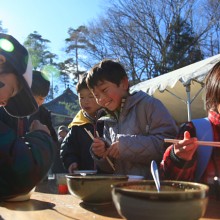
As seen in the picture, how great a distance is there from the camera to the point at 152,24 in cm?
1477

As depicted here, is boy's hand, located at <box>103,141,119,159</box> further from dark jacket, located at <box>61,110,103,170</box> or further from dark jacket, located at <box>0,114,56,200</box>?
dark jacket, located at <box>61,110,103,170</box>

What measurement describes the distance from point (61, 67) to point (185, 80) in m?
18.7

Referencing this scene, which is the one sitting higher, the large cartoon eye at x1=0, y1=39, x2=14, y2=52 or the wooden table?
the large cartoon eye at x1=0, y1=39, x2=14, y2=52

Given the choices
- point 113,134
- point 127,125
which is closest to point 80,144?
point 113,134

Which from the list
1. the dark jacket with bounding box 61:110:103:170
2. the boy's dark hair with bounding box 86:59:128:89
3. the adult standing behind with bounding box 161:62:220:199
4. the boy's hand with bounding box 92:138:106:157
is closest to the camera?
the adult standing behind with bounding box 161:62:220:199

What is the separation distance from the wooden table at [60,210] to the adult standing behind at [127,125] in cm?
36

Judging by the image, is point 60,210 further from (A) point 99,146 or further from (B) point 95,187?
(A) point 99,146

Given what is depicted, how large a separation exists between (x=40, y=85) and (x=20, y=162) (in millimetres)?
1553

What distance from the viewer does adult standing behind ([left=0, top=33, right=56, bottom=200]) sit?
2.56 feet

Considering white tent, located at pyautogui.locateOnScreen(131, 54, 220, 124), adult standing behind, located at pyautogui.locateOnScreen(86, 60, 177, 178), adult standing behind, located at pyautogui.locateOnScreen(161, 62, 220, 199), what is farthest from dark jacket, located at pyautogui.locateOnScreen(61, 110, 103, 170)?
white tent, located at pyautogui.locateOnScreen(131, 54, 220, 124)

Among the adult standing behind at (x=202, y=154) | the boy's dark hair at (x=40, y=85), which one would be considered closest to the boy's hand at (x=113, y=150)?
the adult standing behind at (x=202, y=154)

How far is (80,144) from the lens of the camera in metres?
2.17

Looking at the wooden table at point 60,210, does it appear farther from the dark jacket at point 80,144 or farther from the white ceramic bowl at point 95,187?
the dark jacket at point 80,144

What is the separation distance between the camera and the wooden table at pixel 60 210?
0.80 m
